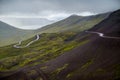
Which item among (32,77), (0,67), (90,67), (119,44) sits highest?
(119,44)

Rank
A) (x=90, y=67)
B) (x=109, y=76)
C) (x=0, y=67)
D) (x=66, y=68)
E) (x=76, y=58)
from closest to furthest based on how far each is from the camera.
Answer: (x=109, y=76) < (x=90, y=67) < (x=66, y=68) < (x=76, y=58) < (x=0, y=67)

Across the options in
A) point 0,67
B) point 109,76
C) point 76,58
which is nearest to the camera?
point 109,76

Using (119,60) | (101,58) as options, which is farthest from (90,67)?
(119,60)

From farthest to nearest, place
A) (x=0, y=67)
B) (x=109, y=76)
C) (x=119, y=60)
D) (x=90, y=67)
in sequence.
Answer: (x=0, y=67) → (x=90, y=67) → (x=119, y=60) → (x=109, y=76)

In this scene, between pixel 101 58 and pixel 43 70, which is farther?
pixel 43 70

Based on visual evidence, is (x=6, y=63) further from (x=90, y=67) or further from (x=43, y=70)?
(x=90, y=67)

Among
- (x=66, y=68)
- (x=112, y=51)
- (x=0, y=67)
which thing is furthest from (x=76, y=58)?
(x=0, y=67)

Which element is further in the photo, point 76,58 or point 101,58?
point 76,58

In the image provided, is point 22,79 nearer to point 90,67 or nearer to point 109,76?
point 90,67

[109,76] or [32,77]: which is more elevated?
[109,76]
